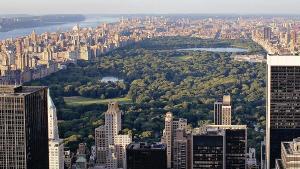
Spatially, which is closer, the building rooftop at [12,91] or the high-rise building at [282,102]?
the building rooftop at [12,91]

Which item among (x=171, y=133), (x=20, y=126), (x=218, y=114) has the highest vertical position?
(x=20, y=126)

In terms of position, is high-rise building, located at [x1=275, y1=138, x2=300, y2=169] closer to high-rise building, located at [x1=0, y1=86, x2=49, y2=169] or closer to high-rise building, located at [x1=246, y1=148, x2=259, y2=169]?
high-rise building, located at [x1=0, y1=86, x2=49, y2=169]

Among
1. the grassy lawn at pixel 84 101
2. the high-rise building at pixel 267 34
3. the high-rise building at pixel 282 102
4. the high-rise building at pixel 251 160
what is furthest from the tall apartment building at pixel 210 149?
the high-rise building at pixel 267 34

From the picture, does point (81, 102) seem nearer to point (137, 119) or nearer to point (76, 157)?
point (137, 119)

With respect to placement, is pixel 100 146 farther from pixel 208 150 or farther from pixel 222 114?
pixel 208 150

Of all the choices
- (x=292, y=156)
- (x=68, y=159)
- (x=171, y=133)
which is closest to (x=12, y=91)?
(x=292, y=156)

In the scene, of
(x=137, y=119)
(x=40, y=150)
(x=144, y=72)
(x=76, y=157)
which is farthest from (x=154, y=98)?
(x=40, y=150)

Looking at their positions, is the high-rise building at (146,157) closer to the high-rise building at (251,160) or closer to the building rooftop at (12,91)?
the building rooftop at (12,91)
